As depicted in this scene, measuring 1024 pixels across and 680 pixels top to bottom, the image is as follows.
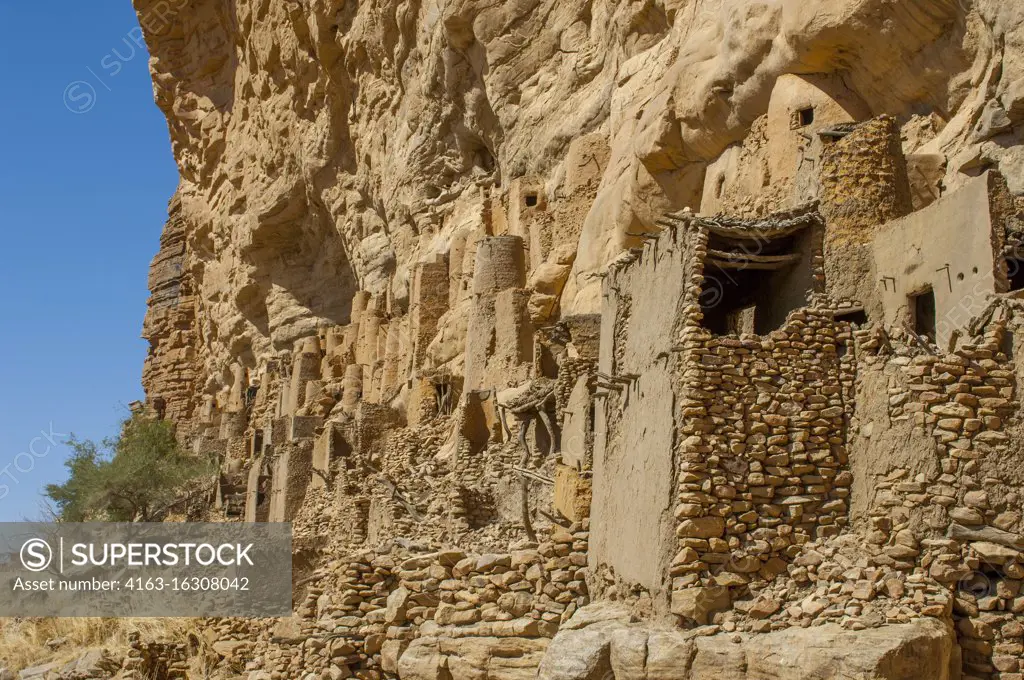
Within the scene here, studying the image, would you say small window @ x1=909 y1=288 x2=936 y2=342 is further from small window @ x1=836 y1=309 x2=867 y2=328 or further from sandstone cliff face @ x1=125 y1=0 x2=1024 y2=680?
small window @ x1=836 y1=309 x2=867 y2=328

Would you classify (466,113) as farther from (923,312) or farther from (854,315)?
(923,312)

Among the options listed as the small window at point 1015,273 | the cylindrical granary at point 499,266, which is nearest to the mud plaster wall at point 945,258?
the small window at point 1015,273

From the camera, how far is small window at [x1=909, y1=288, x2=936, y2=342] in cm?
1044

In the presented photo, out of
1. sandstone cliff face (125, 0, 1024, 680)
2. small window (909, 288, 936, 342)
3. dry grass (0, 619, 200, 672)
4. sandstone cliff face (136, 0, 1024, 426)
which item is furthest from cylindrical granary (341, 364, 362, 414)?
small window (909, 288, 936, 342)

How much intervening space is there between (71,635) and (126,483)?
1387 centimetres

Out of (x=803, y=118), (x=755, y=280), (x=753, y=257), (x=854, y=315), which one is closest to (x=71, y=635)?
(x=755, y=280)

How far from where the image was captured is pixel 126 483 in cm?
3092

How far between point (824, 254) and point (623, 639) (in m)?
4.74

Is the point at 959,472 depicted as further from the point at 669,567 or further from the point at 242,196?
the point at 242,196

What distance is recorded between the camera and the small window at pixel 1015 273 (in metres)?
9.90

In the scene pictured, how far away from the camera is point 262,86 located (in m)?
44.9

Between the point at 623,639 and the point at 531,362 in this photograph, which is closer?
the point at 623,639

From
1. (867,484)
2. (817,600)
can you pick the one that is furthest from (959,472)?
(817,600)

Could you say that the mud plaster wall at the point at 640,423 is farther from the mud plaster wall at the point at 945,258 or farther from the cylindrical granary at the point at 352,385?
the cylindrical granary at the point at 352,385
